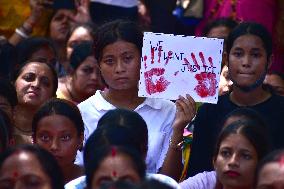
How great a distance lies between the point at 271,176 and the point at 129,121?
1103 mm

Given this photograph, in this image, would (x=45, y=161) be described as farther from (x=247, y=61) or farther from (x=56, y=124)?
(x=247, y=61)

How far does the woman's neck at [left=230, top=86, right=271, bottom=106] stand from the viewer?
616cm

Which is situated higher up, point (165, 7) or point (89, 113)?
point (165, 7)

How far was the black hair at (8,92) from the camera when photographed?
661 cm

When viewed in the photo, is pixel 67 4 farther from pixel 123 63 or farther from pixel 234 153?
pixel 234 153

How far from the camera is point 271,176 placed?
A: 4836 mm

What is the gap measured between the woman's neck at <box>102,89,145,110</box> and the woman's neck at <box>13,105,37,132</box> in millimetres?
678

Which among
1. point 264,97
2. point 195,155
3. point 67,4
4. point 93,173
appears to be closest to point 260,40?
point 264,97

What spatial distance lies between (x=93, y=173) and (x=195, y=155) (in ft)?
4.71

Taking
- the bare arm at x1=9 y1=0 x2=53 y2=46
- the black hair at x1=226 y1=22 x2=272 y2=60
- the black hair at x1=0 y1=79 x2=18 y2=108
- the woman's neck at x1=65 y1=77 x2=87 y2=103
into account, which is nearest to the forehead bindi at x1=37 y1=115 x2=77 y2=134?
the black hair at x1=0 y1=79 x2=18 y2=108

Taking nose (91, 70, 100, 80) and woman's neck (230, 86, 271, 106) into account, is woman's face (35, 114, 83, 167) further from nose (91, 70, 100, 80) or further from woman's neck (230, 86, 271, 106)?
nose (91, 70, 100, 80)

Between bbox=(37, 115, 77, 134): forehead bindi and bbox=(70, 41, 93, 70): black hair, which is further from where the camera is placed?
bbox=(70, 41, 93, 70): black hair

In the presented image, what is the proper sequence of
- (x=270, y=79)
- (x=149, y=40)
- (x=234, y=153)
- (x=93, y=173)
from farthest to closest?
(x=270, y=79) → (x=149, y=40) → (x=234, y=153) → (x=93, y=173)

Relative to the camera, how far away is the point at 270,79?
23.3 ft
